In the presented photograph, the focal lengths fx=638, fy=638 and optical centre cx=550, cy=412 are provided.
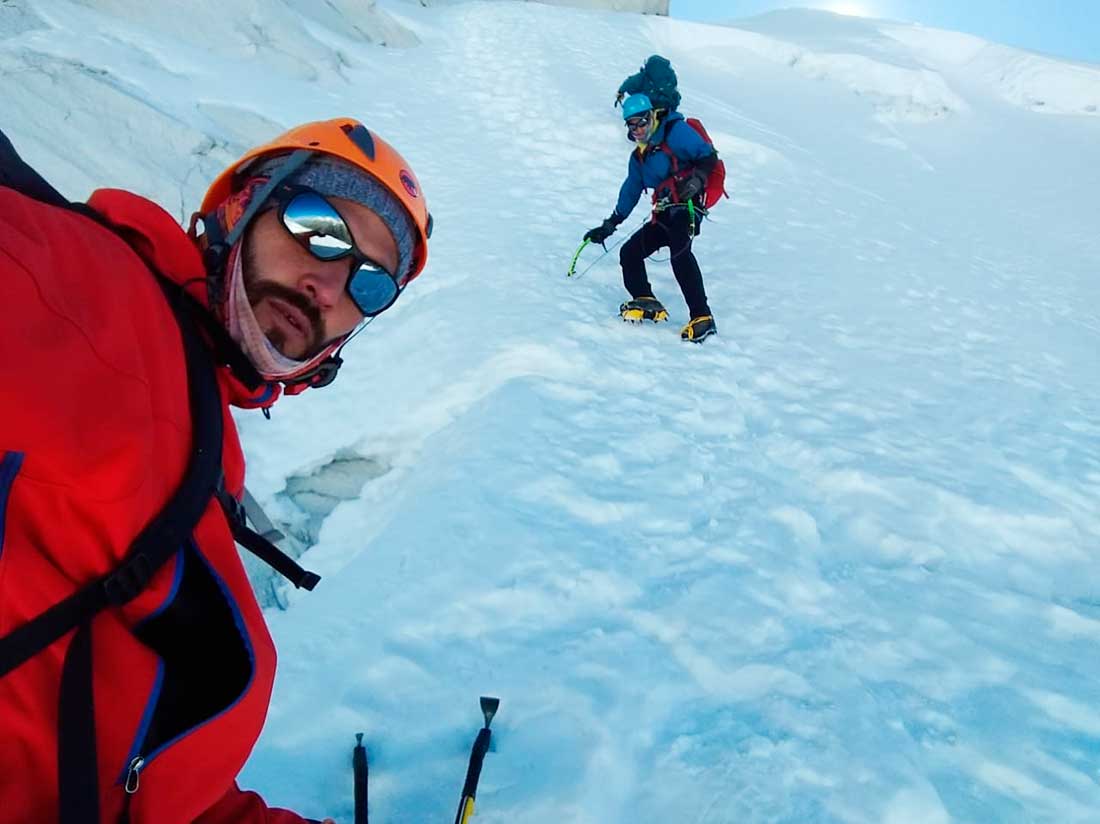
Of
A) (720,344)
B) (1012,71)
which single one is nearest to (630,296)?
(720,344)

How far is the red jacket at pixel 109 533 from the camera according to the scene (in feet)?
2.91

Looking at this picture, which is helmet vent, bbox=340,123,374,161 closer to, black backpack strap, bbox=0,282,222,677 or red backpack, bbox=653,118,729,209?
black backpack strap, bbox=0,282,222,677

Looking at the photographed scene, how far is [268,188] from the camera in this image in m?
1.54

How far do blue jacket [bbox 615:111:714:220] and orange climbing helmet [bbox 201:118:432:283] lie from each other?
3.50 m

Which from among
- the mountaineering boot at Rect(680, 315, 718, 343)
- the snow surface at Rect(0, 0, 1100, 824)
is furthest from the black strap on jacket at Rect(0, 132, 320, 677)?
the mountaineering boot at Rect(680, 315, 718, 343)

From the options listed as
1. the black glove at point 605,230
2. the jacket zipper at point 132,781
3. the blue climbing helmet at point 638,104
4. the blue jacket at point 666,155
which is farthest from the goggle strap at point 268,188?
the black glove at point 605,230

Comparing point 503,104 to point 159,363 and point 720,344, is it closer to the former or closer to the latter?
point 720,344

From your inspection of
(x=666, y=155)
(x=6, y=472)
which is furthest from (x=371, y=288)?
(x=666, y=155)

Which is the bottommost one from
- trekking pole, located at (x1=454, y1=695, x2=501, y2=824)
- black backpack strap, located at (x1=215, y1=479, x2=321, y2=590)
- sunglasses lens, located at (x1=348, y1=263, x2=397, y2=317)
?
trekking pole, located at (x1=454, y1=695, x2=501, y2=824)

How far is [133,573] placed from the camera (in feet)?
3.21

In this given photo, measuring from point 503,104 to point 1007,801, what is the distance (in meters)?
12.0

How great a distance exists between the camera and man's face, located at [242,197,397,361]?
1470 mm

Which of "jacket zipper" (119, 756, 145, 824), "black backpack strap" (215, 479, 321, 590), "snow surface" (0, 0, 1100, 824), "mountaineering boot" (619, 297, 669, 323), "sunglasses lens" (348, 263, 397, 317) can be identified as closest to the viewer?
"jacket zipper" (119, 756, 145, 824)

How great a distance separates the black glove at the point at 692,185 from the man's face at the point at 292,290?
3.65 metres
